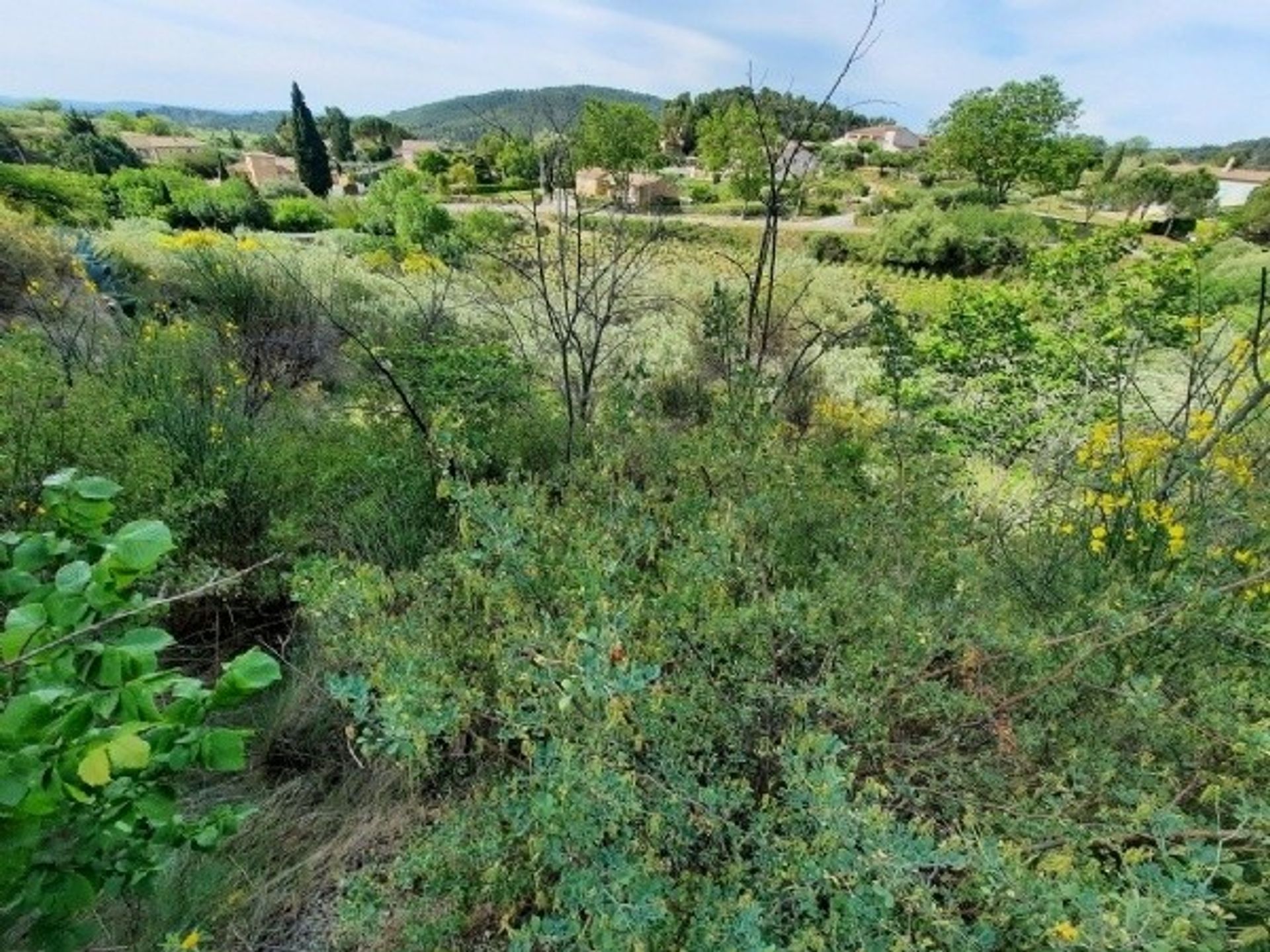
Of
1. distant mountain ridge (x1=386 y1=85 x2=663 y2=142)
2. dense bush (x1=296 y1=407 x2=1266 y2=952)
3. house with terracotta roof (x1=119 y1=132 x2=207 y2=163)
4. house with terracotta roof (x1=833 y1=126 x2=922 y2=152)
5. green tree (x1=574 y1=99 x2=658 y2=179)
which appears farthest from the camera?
house with terracotta roof (x1=833 y1=126 x2=922 y2=152)

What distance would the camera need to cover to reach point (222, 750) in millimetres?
697

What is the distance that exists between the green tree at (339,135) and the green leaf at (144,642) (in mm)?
59258

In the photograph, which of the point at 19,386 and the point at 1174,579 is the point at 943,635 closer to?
the point at 1174,579

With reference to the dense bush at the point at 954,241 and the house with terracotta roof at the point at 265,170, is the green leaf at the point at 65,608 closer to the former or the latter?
the dense bush at the point at 954,241

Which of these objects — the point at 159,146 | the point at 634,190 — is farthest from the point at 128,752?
the point at 159,146

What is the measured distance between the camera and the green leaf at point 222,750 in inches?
27.2

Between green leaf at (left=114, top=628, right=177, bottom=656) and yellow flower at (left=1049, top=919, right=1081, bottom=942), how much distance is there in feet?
3.80

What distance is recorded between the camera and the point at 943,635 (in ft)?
5.16

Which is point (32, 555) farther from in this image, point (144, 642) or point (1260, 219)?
point (1260, 219)

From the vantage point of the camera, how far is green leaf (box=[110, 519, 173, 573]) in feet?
2.36

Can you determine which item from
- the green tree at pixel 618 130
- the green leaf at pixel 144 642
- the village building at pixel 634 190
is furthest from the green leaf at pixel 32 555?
the green tree at pixel 618 130

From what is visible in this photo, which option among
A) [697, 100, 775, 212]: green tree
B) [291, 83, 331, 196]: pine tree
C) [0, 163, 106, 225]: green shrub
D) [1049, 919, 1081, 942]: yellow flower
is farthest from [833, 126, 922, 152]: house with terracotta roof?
[1049, 919, 1081, 942]: yellow flower

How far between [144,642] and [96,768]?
16cm

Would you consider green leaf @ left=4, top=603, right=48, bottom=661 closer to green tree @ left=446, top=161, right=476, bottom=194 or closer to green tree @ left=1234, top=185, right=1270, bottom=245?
green tree @ left=1234, top=185, right=1270, bottom=245
